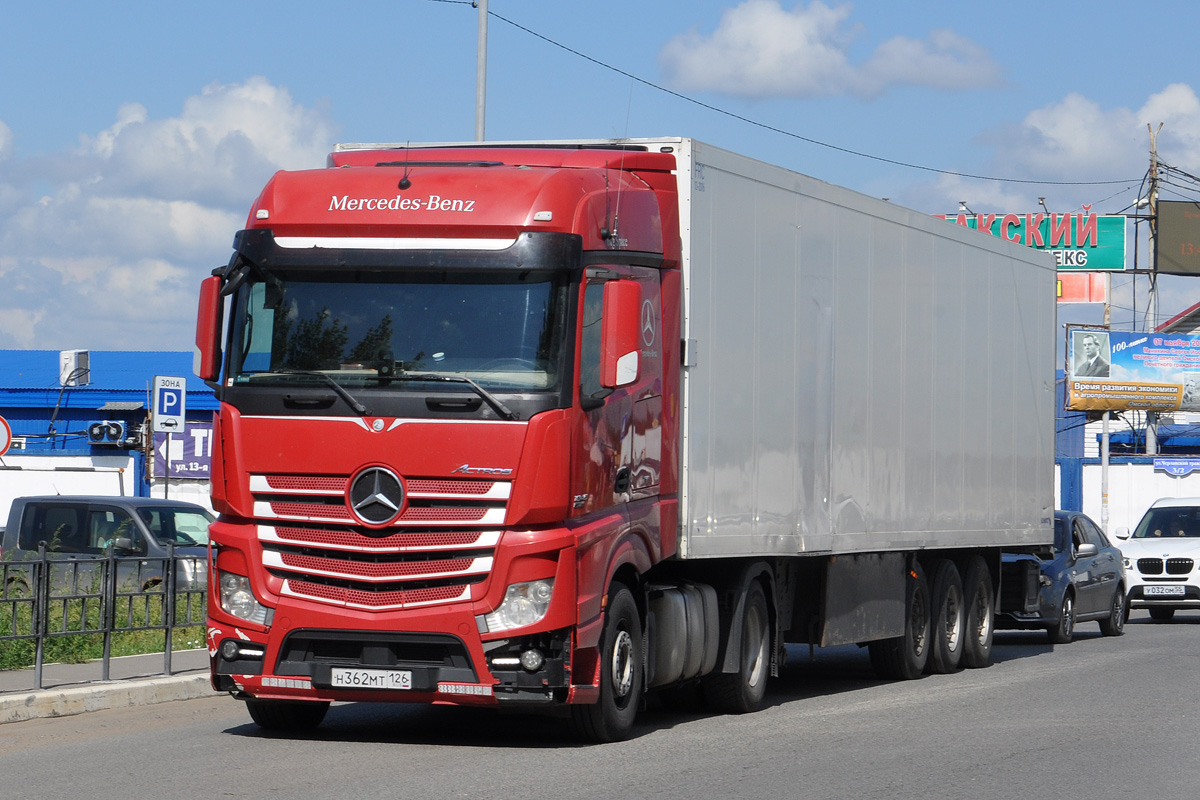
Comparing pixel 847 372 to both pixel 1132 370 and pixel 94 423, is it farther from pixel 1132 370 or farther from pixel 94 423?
pixel 1132 370

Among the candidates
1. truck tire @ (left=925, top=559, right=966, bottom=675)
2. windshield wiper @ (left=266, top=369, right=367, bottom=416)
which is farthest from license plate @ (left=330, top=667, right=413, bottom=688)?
truck tire @ (left=925, top=559, right=966, bottom=675)

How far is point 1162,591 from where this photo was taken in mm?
24594

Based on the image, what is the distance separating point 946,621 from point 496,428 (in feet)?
27.6

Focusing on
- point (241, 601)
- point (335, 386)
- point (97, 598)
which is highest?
point (335, 386)

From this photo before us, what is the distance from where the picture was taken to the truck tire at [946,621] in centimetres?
1585

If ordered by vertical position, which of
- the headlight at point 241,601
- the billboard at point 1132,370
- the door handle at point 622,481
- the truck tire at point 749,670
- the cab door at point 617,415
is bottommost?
the truck tire at point 749,670

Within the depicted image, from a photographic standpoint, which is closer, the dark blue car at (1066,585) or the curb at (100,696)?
the curb at (100,696)

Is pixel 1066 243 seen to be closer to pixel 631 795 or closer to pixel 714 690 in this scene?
pixel 714 690

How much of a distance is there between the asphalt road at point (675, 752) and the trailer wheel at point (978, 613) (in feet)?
9.34

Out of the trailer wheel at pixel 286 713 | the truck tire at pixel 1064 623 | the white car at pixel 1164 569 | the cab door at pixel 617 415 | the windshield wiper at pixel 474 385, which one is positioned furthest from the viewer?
the white car at pixel 1164 569

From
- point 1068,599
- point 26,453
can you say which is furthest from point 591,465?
point 26,453

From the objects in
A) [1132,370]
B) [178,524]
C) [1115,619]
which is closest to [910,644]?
[1115,619]

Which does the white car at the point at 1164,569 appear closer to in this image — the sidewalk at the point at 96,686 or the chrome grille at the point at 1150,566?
the chrome grille at the point at 1150,566

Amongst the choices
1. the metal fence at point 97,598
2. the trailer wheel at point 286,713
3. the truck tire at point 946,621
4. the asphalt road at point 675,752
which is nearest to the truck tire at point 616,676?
the asphalt road at point 675,752
